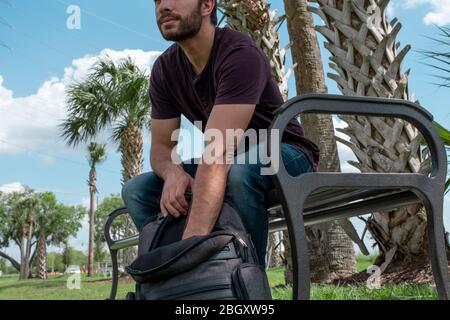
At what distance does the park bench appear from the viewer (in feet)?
3.93

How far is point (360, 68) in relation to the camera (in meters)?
2.92

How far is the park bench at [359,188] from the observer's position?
3.93 ft

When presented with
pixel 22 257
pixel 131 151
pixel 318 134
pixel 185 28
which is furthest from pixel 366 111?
pixel 22 257

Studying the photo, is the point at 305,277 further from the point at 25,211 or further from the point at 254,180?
the point at 25,211

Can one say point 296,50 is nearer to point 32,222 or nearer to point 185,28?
point 185,28

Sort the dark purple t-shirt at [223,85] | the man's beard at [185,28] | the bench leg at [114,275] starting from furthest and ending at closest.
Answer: the bench leg at [114,275]
the man's beard at [185,28]
the dark purple t-shirt at [223,85]

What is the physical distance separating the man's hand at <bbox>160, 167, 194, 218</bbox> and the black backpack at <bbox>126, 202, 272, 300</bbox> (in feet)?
0.33

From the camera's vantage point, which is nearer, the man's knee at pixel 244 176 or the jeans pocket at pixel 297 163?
the man's knee at pixel 244 176

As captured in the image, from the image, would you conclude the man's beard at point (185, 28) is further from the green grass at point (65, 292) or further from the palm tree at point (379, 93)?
the green grass at point (65, 292)

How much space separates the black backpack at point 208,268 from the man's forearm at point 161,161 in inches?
12.4

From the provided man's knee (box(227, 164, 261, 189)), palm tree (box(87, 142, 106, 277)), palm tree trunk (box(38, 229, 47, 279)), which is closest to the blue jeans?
man's knee (box(227, 164, 261, 189))

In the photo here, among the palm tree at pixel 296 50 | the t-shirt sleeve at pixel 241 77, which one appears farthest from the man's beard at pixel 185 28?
the palm tree at pixel 296 50
